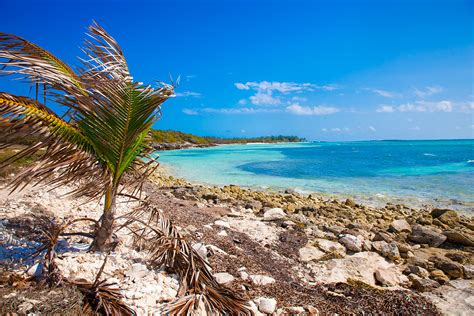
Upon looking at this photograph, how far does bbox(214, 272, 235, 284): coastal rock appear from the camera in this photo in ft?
14.1

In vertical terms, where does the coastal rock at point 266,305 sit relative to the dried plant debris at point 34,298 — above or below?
below

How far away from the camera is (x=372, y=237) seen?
872 cm

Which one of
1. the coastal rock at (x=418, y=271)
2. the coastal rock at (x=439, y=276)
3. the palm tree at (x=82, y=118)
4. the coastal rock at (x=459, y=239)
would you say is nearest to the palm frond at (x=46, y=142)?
the palm tree at (x=82, y=118)

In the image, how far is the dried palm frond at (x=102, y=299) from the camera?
301cm

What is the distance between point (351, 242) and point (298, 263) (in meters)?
2.12

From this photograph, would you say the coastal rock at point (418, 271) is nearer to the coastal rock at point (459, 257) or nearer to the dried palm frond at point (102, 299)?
the coastal rock at point (459, 257)

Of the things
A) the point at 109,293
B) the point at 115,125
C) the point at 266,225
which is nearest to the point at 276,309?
the point at 109,293

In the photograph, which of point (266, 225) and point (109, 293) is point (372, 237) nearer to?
point (266, 225)

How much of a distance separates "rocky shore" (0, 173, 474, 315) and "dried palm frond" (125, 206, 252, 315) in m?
0.16

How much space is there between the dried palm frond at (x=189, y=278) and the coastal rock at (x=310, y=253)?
3.16m


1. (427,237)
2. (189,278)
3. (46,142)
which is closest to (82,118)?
(46,142)

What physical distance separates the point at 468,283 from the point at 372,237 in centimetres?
290

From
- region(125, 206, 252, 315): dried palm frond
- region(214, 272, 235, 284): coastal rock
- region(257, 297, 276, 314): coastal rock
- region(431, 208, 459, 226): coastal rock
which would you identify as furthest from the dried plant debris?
region(431, 208, 459, 226): coastal rock

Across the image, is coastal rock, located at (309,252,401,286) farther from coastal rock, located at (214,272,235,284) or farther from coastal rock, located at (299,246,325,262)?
coastal rock, located at (214,272,235,284)
